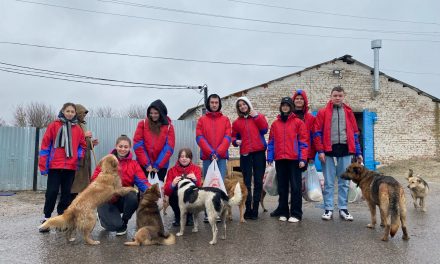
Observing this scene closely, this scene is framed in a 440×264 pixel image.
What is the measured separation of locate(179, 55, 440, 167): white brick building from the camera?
16906 mm

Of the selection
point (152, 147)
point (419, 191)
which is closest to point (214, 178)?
point (152, 147)

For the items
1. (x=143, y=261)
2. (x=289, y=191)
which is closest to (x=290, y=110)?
(x=289, y=191)

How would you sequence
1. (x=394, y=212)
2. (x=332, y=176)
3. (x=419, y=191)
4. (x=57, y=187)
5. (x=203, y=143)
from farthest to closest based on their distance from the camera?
1. (x=419, y=191)
2. (x=332, y=176)
3. (x=203, y=143)
4. (x=57, y=187)
5. (x=394, y=212)

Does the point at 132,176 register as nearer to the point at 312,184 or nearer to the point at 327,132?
the point at 312,184

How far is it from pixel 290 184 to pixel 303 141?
787 millimetres

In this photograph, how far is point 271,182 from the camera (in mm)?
6918

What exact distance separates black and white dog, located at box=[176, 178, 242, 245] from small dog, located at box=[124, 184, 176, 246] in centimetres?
40

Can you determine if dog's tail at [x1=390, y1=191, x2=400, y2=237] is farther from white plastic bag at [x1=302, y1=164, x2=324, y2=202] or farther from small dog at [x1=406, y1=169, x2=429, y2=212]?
small dog at [x1=406, y1=169, x2=429, y2=212]

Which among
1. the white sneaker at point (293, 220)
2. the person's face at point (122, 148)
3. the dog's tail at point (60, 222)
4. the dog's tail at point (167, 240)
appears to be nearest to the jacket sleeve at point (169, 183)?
the person's face at point (122, 148)

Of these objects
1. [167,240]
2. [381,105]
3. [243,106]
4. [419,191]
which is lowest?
[167,240]

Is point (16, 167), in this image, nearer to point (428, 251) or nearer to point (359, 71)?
point (428, 251)

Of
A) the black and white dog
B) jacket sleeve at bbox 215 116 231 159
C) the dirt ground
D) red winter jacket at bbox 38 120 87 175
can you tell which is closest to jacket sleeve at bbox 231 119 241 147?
jacket sleeve at bbox 215 116 231 159

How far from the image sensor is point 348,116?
6516 millimetres

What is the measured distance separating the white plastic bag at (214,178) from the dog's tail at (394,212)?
2.49 metres
